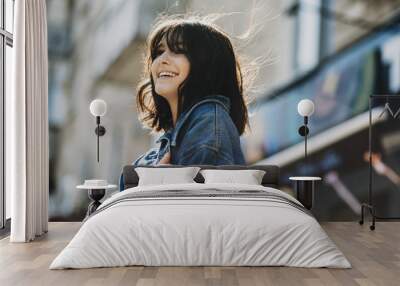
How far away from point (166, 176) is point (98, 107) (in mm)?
1311

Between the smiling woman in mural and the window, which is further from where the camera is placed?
the smiling woman in mural

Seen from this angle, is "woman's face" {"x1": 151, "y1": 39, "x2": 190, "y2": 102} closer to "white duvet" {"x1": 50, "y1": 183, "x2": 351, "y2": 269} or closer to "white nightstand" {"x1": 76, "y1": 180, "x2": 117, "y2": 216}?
"white nightstand" {"x1": 76, "y1": 180, "x2": 117, "y2": 216}

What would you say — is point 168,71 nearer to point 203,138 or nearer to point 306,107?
point 203,138

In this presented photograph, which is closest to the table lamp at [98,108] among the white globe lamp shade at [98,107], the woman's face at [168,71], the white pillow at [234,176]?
the white globe lamp shade at [98,107]

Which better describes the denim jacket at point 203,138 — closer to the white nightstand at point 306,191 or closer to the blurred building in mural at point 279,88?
the blurred building in mural at point 279,88

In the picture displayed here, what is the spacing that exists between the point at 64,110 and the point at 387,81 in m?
4.21

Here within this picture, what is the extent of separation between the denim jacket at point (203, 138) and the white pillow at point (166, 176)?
1.56 ft

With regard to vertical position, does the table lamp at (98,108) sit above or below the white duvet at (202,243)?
above

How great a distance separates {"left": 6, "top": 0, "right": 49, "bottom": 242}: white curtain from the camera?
619 cm

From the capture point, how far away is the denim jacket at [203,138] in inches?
300

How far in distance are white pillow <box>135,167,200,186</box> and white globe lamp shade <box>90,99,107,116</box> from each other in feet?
3.09

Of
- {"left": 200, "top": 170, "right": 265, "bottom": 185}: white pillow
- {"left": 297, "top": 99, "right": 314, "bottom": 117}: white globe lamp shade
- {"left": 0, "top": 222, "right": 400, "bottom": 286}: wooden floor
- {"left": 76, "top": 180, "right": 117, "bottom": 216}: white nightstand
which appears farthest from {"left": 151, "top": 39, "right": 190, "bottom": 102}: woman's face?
{"left": 0, "top": 222, "right": 400, "bottom": 286}: wooden floor

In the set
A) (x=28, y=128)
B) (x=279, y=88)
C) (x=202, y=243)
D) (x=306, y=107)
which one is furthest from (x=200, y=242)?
(x=279, y=88)

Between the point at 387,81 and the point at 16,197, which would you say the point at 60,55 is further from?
the point at 387,81
